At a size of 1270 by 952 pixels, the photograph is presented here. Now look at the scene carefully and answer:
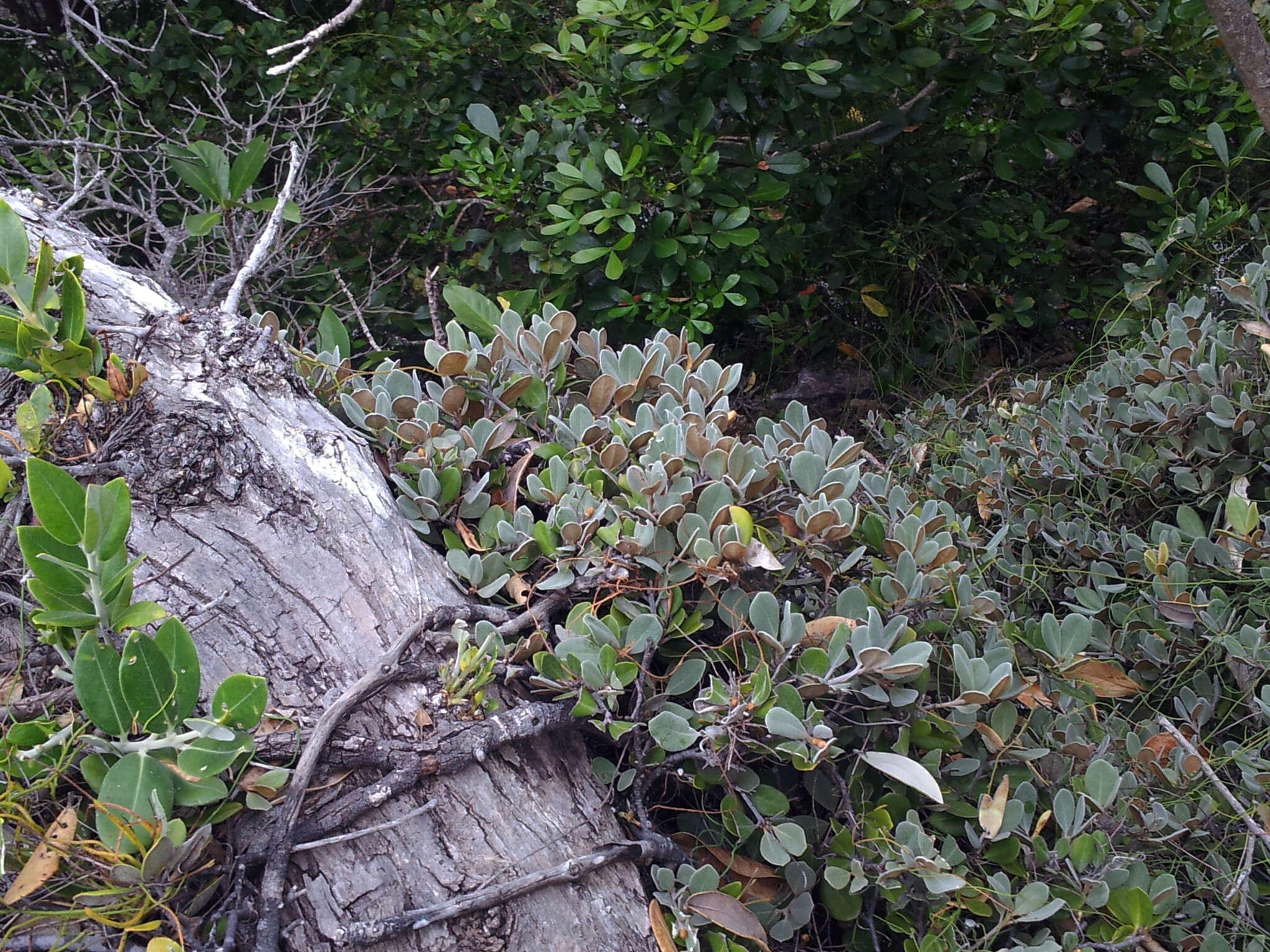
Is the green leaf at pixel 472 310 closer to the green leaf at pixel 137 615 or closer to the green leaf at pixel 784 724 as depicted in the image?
the green leaf at pixel 137 615

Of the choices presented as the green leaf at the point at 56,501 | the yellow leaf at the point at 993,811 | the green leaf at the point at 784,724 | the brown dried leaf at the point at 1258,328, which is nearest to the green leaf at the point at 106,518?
the green leaf at the point at 56,501

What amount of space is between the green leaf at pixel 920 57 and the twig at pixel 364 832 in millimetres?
2790

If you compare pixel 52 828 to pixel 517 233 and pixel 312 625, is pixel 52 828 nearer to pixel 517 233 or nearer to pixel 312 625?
pixel 312 625

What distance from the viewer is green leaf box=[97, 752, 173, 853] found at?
99 cm

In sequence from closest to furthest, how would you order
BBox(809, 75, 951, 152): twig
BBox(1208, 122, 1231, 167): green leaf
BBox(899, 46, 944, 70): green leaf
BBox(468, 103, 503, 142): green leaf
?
BBox(1208, 122, 1231, 167): green leaf
BBox(899, 46, 944, 70): green leaf
BBox(468, 103, 503, 142): green leaf
BBox(809, 75, 951, 152): twig

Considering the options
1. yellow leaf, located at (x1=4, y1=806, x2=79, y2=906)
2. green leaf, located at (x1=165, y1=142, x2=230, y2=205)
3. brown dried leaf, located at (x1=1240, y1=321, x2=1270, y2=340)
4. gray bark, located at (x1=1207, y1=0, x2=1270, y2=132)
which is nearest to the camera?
yellow leaf, located at (x1=4, y1=806, x2=79, y2=906)

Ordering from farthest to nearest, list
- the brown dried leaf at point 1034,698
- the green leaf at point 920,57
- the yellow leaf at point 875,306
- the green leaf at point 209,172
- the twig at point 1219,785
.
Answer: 1. the yellow leaf at point 875,306
2. the green leaf at point 920,57
3. the green leaf at point 209,172
4. the brown dried leaf at point 1034,698
5. the twig at point 1219,785

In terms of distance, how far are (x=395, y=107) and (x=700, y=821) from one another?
11.6 ft

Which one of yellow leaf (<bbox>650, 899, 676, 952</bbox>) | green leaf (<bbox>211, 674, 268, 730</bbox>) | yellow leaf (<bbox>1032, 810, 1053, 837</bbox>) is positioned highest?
green leaf (<bbox>211, 674, 268, 730</bbox>)

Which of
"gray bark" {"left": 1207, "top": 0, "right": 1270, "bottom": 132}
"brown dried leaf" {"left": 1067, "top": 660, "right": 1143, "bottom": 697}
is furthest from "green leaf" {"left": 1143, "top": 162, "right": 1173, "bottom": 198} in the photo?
"brown dried leaf" {"left": 1067, "top": 660, "right": 1143, "bottom": 697}

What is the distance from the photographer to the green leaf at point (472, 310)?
188 cm

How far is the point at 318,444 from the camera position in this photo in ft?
4.86

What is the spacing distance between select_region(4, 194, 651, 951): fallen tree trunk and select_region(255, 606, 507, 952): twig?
0.07 feet

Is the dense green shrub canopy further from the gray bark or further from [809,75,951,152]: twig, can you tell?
the gray bark
